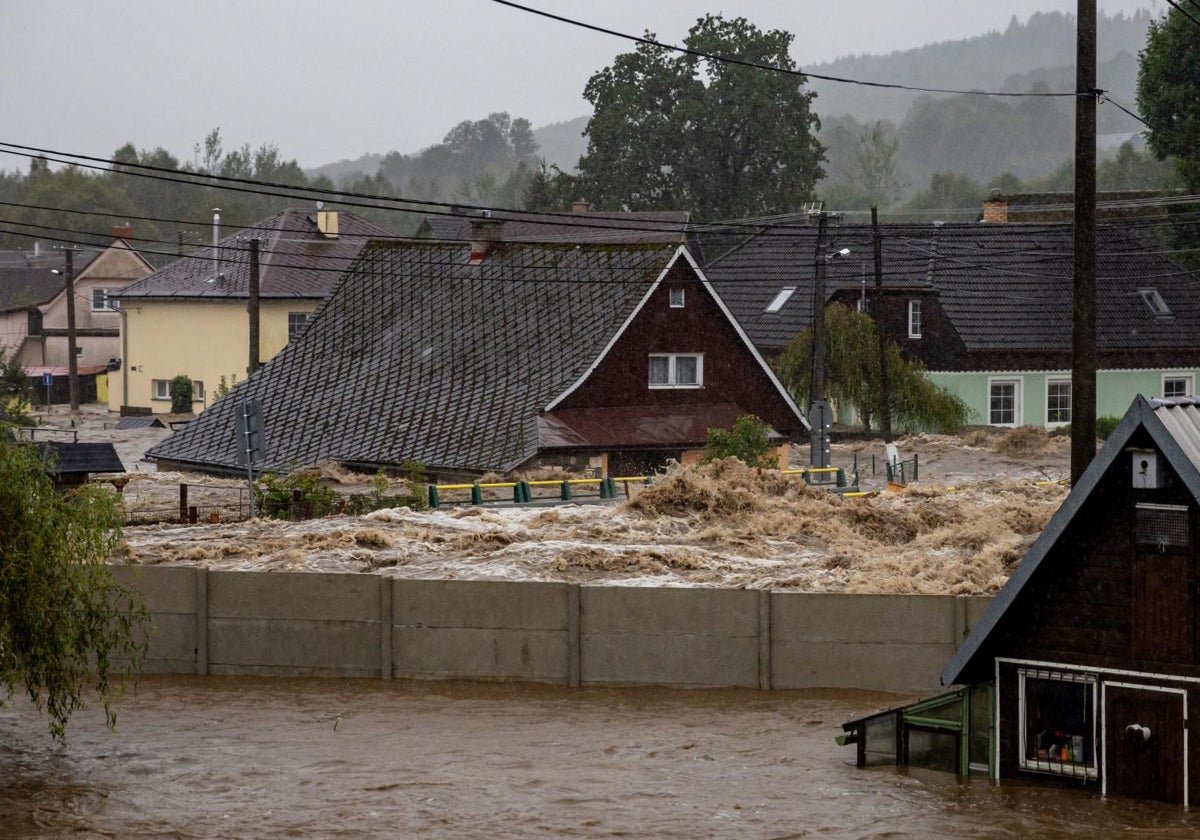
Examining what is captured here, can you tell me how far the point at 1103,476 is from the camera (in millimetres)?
18594

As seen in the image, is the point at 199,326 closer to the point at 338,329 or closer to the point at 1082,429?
the point at 338,329

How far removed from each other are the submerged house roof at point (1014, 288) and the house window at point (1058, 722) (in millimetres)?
41399

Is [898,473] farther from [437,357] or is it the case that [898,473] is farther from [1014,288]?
[1014,288]

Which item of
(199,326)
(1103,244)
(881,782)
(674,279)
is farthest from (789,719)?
(199,326)

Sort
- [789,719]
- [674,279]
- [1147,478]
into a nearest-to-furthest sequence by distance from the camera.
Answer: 1. [1147,478]
2. [789,719]
3. [674,279]

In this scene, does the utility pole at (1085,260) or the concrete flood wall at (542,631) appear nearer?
the utility pole at (1085,260)

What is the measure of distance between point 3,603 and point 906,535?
19.1 meters

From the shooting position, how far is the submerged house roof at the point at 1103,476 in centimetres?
1781

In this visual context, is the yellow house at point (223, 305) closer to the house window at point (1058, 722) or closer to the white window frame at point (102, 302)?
the white window frame at point (102, 302)

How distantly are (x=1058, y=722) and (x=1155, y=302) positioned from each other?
155ft

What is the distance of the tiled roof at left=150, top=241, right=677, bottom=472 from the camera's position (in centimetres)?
4275

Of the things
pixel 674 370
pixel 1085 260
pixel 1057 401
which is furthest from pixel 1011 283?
pixel 1085 260

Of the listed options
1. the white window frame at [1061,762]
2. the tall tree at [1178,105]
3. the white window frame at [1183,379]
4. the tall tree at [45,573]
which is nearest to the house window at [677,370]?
the tall tree at [45,573]

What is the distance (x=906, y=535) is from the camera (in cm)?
3356
